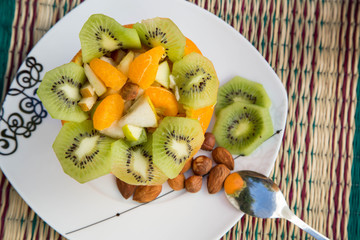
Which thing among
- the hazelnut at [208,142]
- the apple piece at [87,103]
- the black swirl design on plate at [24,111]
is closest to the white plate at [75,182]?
the black swirl design on plate at [24,111]

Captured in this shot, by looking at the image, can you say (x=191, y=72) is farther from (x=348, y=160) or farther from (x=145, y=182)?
(x=348, y=160)

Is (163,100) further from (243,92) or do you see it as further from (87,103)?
(243,92)

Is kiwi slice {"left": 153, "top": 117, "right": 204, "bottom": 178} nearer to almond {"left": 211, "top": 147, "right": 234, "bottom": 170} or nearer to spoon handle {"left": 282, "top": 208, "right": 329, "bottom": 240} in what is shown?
almond {"left": 211, "top": 147, "right": 234, "bottom": 170}

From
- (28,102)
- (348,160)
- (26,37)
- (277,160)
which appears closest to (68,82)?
(28,102)

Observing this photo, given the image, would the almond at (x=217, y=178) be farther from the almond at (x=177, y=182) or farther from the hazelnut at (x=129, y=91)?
the hazelnut at (x=129, y=91)

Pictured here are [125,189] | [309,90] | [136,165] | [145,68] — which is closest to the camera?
[145,68]

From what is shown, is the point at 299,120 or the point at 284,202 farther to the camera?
the point at 299,120

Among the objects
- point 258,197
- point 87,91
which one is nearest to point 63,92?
point 87,91
